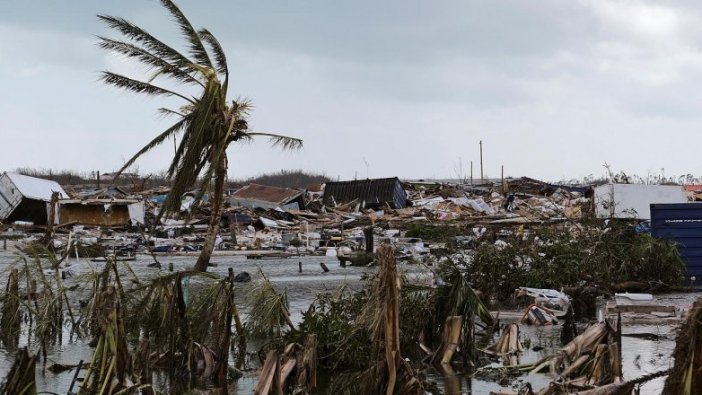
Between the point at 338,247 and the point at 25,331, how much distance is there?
21.4 meters

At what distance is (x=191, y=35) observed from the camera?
16.5m

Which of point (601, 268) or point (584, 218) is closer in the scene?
point (601, 268)

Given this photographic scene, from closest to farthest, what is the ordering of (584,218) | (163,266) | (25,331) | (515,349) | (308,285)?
(515,349), (25,331), (584,218), (308,285), (163,266)

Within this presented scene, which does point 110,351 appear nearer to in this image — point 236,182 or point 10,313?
point 10,313

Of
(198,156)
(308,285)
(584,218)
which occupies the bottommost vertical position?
(308,285)

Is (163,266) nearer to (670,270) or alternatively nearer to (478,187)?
(670,270)

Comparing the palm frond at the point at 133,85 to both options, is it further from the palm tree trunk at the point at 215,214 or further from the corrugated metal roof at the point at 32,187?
the corrugated metal roof at the point at 32,187

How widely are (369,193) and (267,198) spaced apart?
225 inches

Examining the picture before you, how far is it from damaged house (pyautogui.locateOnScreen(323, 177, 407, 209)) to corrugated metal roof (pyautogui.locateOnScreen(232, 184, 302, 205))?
2833 millimetres

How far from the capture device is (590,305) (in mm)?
14875

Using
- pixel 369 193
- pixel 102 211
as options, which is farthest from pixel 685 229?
pixel 369 193

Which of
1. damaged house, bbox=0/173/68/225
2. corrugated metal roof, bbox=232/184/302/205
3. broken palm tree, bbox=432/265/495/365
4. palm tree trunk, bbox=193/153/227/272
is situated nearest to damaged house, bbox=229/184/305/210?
corrugated metal roof, bbox=232/184/302/205

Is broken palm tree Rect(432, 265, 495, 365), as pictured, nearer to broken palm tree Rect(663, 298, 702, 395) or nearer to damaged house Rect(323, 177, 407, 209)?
broken palm tree Rect(663, 298, 702, 395)

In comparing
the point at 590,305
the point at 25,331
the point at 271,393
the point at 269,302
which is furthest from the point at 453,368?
the point at 25,331
